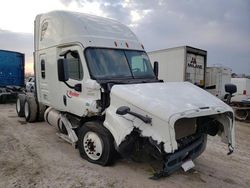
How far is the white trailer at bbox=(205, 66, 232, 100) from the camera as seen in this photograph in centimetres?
1817

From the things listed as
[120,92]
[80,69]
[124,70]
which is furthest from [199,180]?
[80,69]

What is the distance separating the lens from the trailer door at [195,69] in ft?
51.2

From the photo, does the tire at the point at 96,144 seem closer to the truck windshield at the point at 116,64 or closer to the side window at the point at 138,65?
the truck windshield at the point at 116,64

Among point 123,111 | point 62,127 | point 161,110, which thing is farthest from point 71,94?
point 161,110

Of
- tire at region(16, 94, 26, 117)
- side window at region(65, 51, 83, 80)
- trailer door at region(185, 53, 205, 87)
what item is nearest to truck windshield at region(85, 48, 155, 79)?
side window at region(65, 51, 83, 80)

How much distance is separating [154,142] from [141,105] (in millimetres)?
662

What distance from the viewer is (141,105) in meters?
4.70

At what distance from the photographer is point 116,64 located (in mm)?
6258

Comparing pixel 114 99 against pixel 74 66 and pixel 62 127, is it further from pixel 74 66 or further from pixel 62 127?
pixel 62 127

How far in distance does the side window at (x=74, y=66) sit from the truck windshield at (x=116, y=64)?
28 cm

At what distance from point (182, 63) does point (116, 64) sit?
956 cm

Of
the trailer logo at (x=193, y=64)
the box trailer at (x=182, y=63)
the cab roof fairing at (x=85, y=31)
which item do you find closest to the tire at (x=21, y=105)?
the cab roof fairing at (x=85, y=31)

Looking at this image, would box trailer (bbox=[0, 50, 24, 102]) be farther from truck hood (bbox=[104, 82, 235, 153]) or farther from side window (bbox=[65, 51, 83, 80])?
truck hood (bbox=[104, 82, 235, 153])

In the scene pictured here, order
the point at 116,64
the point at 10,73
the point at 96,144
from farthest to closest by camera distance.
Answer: the point at 10,73, the point at 116,64, the point at 96,144
